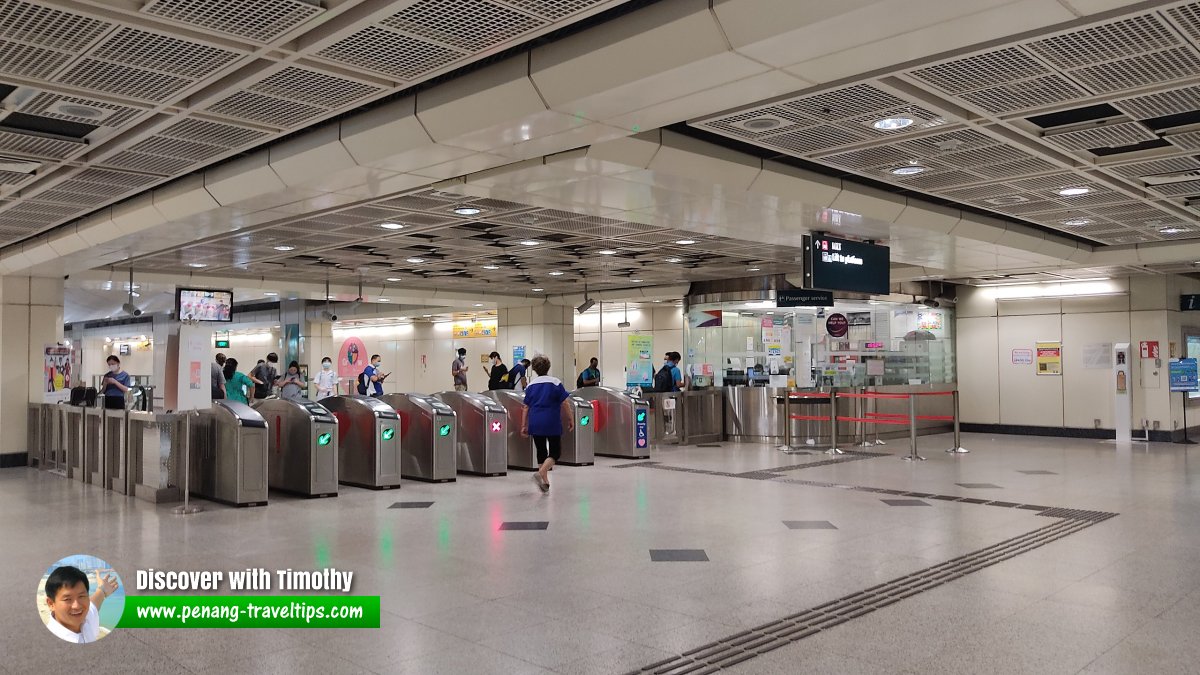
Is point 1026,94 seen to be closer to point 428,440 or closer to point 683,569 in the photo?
point 683,569

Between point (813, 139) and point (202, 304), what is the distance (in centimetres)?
1119

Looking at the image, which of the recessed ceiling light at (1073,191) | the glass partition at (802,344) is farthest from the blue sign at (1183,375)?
the recessed ceiling light at (1073,191)

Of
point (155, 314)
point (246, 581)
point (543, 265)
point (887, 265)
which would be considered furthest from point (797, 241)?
point (155, 314)

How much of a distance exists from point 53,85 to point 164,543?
338cm

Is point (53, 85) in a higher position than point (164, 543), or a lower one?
higher

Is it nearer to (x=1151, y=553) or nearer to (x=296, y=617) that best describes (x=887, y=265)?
(x=1151, y=553)

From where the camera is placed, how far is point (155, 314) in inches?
1166

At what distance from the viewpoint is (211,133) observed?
6480 millimetres

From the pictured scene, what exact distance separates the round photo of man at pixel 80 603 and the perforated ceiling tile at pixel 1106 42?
19.4 ft

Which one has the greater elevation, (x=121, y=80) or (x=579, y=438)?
(x=121, y=80)

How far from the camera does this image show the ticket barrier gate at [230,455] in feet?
27.9

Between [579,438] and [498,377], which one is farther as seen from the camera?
[498,377]

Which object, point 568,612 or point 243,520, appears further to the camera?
point 243,520

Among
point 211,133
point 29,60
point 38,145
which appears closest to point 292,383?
point 38,145
